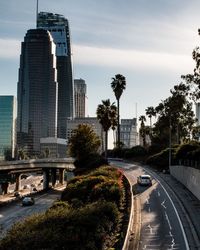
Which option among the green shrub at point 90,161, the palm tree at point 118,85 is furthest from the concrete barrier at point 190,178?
the palm tree at point 118,85

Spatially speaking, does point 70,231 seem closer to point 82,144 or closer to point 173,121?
point 82,144

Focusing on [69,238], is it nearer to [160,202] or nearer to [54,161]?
[160,202]

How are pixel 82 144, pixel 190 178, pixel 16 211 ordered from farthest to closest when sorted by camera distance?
pixel 82 144 → pixel 16 211 → pixel 190 178

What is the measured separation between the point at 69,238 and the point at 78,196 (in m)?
22.9

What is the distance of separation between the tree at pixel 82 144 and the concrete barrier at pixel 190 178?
59.4ft

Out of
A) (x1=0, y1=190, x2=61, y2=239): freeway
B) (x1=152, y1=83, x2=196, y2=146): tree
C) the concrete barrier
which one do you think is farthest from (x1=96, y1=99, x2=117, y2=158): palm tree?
the concrete barrier

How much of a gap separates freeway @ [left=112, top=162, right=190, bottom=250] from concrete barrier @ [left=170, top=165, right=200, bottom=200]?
3139 millimetres

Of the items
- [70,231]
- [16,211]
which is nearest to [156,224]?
[70,231]

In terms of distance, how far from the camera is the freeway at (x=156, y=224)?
101ft

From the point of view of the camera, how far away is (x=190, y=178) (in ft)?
204

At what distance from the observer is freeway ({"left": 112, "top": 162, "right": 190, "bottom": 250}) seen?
101 ft

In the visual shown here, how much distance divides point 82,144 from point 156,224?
54.3 m

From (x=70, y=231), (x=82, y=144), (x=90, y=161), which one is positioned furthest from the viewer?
(x=82, y=144)

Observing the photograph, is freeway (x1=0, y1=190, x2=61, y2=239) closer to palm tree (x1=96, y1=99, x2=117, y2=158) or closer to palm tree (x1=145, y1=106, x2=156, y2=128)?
palm tree (x1=96, y1=99, x2=117, y2=158)
